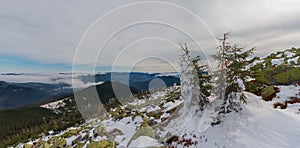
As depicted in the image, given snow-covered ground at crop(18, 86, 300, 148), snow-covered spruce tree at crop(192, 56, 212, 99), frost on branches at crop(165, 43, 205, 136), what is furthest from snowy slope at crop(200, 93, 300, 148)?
snow-covered spruce tree at crop(192, 56, 212, 99)

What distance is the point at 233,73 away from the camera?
13328mm

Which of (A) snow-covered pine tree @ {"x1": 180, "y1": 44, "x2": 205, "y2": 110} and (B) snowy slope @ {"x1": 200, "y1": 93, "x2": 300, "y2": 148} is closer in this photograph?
(B) snowy slope @ {"x1": 200, "y1": 93, "x2": 300, "y2": 148}

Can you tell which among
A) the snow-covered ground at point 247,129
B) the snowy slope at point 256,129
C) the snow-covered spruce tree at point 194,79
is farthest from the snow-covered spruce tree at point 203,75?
the snowy slope at point 256,129

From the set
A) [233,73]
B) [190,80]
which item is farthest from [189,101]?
[233,73]

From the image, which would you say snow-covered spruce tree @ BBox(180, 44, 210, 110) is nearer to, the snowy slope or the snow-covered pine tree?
the snow-covered pine tree

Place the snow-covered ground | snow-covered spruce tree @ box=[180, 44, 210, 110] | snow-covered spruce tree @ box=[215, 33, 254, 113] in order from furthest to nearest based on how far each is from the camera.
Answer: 1. snow-covered spruce tree @ box=[180, 44, 210, 110]
2. snow-covered spruce tree @ box=[215, 33, 254, 113]
3. the snow-covered ground

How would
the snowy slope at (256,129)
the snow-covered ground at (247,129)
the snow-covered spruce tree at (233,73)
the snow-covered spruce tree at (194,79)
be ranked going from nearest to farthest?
the snowy slope at (256,129) < the snow-covered ground at (247,129) < the snow-covered spruce tree at (233,73) < the snow-covered spruce tree at (194,79)

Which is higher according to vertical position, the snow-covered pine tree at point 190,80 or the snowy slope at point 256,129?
the snow-covered pine tree at point 190,80

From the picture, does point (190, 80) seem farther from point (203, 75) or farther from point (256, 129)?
point (256, 129)

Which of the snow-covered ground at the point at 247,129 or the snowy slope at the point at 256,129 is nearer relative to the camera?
the snowy slope at the point at 256,129

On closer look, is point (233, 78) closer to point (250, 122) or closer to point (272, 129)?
point (250, 122)

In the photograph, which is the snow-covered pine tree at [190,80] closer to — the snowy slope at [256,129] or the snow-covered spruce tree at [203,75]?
the snow-covered spruce tree at [203,75]

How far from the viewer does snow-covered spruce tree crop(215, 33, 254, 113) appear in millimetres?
13297

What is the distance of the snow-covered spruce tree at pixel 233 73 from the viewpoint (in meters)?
13.3
